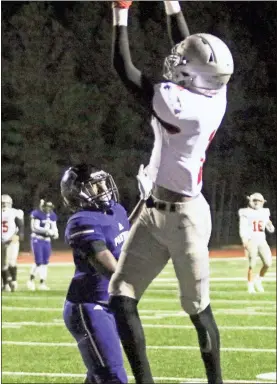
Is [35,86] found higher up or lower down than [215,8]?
lower down

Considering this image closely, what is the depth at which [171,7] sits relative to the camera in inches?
56.0

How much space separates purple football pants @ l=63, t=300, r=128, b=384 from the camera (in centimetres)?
229

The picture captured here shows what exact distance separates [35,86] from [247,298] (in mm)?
2967

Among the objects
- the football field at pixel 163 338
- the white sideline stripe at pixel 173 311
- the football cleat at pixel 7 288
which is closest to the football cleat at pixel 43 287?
the football field at pixel 163 338

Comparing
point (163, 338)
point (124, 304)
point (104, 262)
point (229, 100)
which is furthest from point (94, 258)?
point (163, 338)

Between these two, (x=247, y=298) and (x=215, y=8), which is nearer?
(x=215, y=8)

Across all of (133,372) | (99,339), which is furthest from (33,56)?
(133,372)

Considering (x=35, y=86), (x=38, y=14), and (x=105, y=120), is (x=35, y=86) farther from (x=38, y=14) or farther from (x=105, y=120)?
(x=105, y=120)

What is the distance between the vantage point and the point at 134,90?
1365 millimetres

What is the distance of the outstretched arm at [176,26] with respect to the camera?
1437 mm

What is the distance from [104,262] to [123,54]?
1.63ft

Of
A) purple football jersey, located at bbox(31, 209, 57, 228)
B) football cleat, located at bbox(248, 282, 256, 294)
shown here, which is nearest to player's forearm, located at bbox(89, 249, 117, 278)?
purple football jersey, located at bbox(31, 209, 57, 228)

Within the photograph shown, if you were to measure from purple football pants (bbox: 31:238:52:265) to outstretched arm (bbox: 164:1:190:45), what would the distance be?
301 inches

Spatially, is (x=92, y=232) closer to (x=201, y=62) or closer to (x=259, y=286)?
(x=201, y=62)
